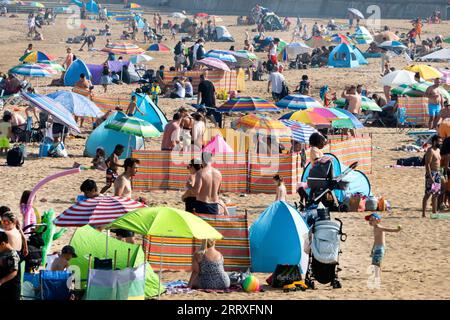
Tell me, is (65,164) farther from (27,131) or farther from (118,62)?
(118,62)

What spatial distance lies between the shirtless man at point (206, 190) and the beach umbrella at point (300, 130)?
5545 millimetres

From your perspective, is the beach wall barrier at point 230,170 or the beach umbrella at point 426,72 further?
the beach umbrella at point 426,72

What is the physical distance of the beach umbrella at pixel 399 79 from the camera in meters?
28.7

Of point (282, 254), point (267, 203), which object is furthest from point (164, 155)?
point (282, 254)

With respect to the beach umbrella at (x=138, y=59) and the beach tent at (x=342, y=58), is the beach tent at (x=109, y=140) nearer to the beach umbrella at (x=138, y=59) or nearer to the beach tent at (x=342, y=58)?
the beach umbrella at (x=138, y=59)

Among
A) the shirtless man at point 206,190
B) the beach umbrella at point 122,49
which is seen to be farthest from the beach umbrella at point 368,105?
the beach umbrella at point 122,49

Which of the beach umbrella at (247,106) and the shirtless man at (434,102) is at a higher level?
the shirtless man at (434,102)

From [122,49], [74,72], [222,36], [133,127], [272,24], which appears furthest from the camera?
[272,24]

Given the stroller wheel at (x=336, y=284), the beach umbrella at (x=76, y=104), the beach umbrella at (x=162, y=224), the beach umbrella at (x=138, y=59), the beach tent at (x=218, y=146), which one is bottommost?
the stroller wheel at (x=336, y=284)

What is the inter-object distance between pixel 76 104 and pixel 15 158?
186cm

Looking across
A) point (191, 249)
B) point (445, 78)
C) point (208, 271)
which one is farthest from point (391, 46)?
point (208, 271)

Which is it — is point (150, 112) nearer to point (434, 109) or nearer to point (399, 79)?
point (434, 109)

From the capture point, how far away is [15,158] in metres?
20.4
